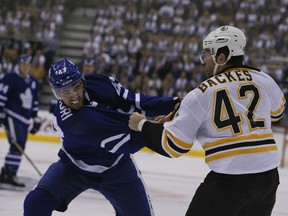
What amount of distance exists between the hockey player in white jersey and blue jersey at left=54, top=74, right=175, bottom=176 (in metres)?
0.50

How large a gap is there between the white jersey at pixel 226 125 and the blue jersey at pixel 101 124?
0.56 m

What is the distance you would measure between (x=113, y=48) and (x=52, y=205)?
9368mm

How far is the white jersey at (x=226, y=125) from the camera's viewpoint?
2467 mm

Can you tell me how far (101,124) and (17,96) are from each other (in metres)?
3.02

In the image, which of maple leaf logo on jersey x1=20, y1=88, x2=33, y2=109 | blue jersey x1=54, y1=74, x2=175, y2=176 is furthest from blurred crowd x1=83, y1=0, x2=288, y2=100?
blue jersey x1=54, y1=74, x2=175, y2=176

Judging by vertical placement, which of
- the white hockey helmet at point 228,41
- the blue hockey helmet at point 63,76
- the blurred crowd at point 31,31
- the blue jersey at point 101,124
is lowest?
the blurred crowd at point 31,31

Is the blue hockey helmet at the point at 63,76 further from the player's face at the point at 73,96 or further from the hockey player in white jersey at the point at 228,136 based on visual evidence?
the hockey player in white jersey at the point at 228,136

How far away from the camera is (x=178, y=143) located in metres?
2.49

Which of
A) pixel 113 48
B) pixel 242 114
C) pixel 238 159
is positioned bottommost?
pixel 113 48

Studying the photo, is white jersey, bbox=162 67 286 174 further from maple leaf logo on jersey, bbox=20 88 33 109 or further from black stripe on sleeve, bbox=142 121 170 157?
maple leaf logo on jersey, bbox=20 88 33 109

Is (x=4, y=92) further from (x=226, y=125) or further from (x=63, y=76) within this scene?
(x=226, y=125)

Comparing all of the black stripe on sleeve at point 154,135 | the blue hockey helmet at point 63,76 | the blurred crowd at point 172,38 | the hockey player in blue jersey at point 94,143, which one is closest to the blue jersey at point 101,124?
the hockey player in blue jersey at point 94,143

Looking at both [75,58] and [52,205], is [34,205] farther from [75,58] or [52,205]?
[75,58]

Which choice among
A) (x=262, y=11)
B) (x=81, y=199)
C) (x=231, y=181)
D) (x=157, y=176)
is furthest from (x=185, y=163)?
(x=262, y=11)
